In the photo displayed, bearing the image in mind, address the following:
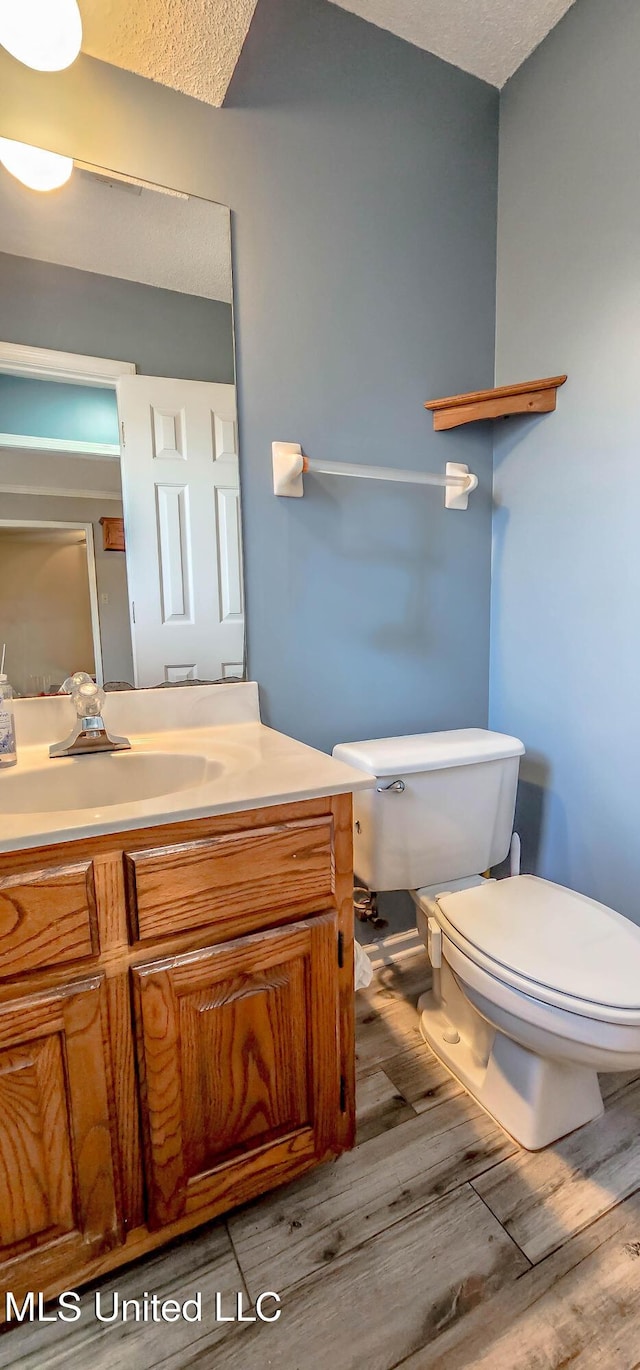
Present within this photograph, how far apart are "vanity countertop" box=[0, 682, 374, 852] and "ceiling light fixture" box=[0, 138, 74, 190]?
0.97m

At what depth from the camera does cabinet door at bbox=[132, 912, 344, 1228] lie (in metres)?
0.80

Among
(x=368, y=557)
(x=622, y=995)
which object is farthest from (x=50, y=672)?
(x=622, y=995)

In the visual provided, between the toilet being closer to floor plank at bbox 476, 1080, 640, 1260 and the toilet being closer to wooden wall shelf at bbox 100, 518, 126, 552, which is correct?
floor plank at bbox 476, 1080, 640, 1260

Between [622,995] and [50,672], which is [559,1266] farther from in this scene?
[50,672]

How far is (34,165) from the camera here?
1043 millimetres

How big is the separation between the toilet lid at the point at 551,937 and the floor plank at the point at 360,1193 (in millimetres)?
389

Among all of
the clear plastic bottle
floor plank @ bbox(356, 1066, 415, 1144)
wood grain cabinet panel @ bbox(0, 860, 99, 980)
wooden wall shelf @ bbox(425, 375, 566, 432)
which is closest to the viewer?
wood grain cabinet panel @ bbox(0, 860, 99, 980)

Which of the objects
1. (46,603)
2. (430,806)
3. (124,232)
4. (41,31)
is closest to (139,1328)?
(430,806)

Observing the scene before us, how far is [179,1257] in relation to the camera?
0.91 meters

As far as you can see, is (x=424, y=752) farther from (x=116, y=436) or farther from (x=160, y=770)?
(x=116, y=436)

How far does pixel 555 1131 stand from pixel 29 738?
50.7 inches

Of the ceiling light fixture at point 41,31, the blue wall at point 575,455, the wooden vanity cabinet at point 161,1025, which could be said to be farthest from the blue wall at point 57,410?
the blue wall at point 575,455

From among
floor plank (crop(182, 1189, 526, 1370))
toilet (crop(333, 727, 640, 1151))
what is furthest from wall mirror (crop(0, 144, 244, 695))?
floor plank (crop(182, 1189, 526, 1370))

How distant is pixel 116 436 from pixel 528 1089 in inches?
60.0
